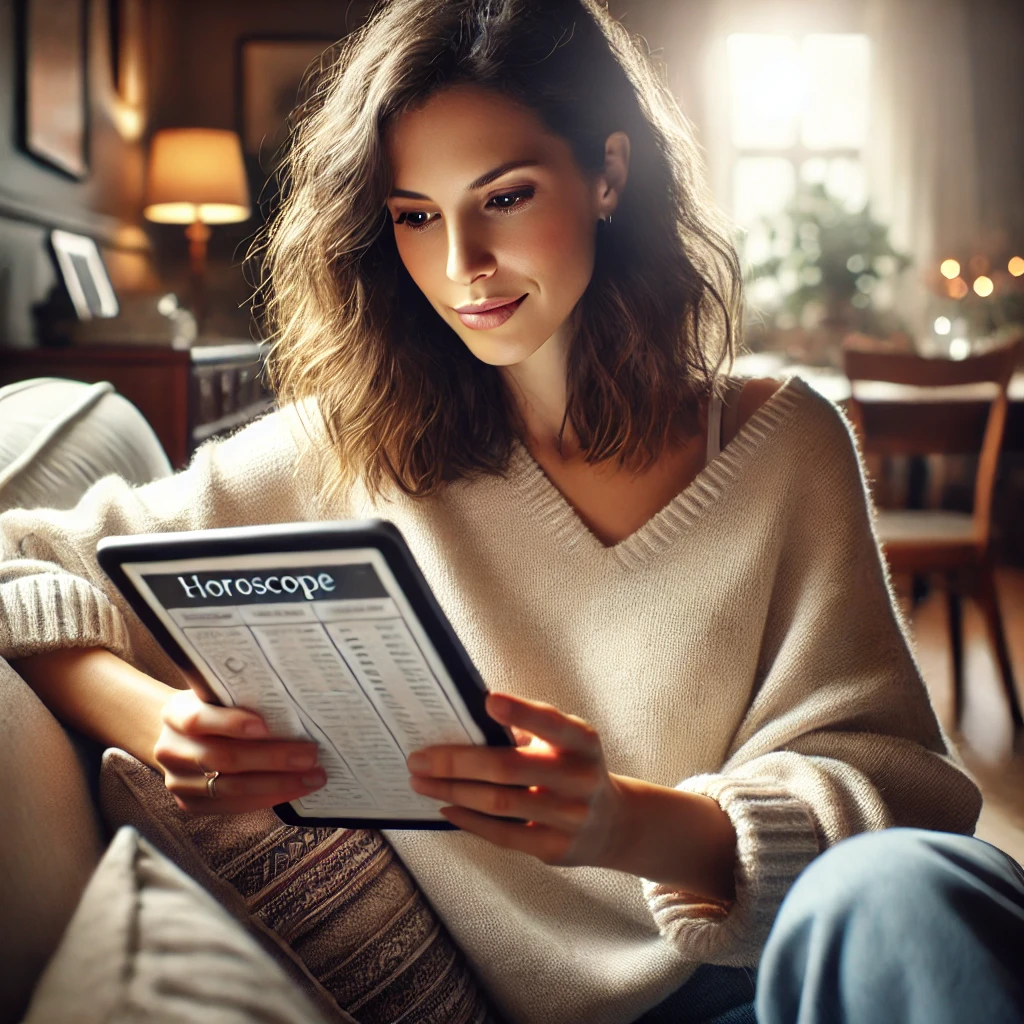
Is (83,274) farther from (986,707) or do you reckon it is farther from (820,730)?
(820,730)

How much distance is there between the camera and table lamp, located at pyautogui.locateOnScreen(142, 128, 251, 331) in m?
3.73

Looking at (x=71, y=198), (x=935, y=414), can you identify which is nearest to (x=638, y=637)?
(x=935, y=414)

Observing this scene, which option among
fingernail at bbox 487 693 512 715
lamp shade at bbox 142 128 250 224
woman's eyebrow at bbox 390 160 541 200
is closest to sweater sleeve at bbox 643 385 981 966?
fingernail at bbox 487 693 512 715

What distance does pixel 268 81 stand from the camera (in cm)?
518

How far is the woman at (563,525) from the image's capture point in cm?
76

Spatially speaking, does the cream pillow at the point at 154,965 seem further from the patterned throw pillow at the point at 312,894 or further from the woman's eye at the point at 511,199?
the woman's eye at the point at 511,199

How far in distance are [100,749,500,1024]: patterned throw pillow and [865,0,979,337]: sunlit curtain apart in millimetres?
5509

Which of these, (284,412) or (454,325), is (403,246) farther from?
(284,412)

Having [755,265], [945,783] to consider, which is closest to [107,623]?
[945,783]

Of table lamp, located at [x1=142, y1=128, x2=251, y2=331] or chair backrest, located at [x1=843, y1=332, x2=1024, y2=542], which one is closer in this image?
chair backrest, located at [x1=843, y1=332, x2=1024, y2=542]

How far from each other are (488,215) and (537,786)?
0.51m

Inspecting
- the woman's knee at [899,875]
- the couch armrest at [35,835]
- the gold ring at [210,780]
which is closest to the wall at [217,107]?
the couch armrest at [35,835]

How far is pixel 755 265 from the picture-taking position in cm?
484

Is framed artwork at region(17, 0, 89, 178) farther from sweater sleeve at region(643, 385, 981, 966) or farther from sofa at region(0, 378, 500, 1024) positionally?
sweater sleeve at region(643, 385, 981, 966)
